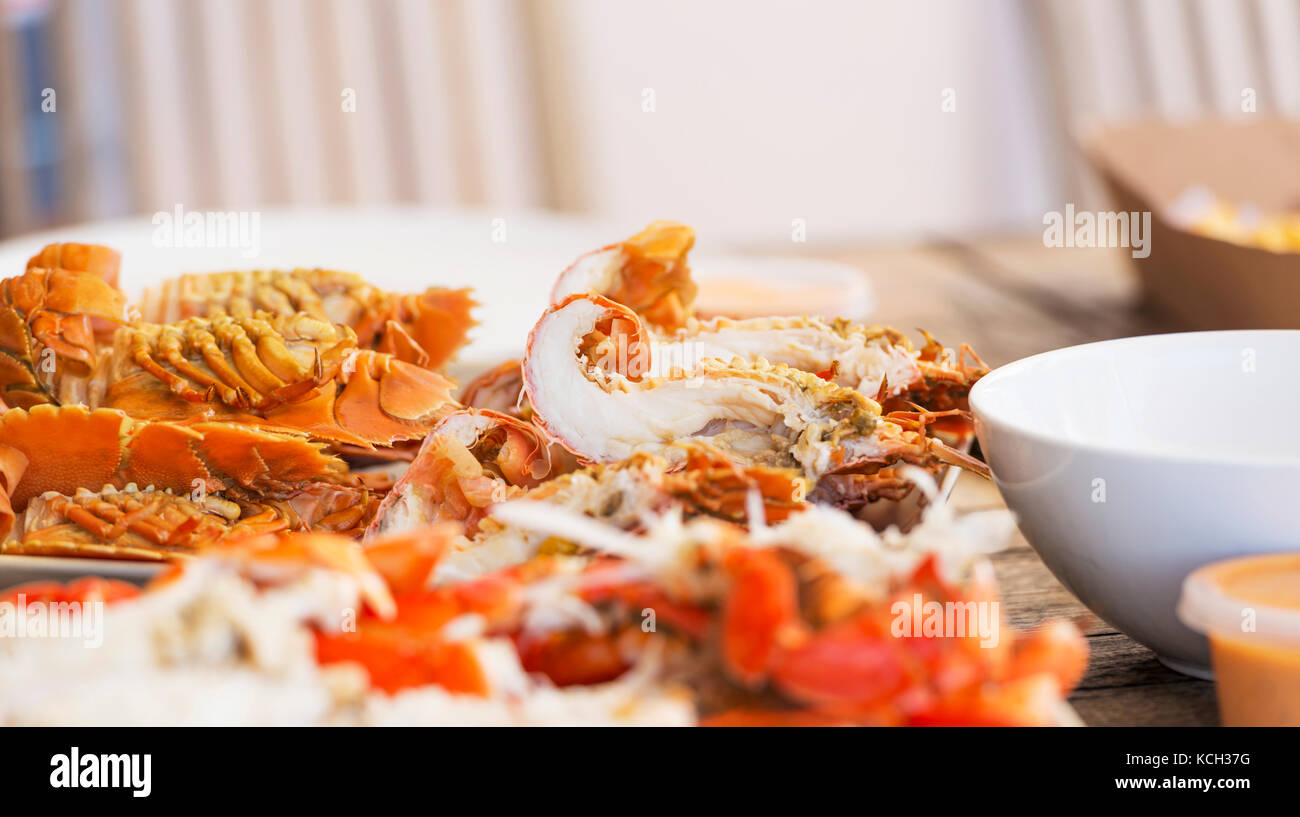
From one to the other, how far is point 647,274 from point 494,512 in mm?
278

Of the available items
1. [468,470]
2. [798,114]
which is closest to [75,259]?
[468,470]

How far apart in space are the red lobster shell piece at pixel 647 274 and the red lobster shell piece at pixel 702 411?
79 millimetres

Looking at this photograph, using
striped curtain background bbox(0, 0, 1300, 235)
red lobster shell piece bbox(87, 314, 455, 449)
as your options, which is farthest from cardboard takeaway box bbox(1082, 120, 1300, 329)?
striped curtain background bbox(0, 0, 1300, 235)

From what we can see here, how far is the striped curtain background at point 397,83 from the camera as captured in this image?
3.36 metres

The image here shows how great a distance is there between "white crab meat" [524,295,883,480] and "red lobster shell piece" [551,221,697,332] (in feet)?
0.28

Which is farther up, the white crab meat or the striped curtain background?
the striped curtain background

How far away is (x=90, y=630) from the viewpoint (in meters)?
0.34

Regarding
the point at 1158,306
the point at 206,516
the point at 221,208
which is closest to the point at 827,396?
the point at 206,516

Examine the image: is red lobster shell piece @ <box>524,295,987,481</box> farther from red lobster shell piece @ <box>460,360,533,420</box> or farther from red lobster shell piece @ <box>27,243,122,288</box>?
red lobster shell piece @ <box>27,243,122,288</box>

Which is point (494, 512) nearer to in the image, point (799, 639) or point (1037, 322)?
point (799, 639)

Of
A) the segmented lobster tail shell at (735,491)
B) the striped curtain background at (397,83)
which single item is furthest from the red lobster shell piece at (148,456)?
the striped curtain background at (397,83)

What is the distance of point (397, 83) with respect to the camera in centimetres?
344

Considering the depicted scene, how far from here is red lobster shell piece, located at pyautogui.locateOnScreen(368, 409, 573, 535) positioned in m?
0.55
